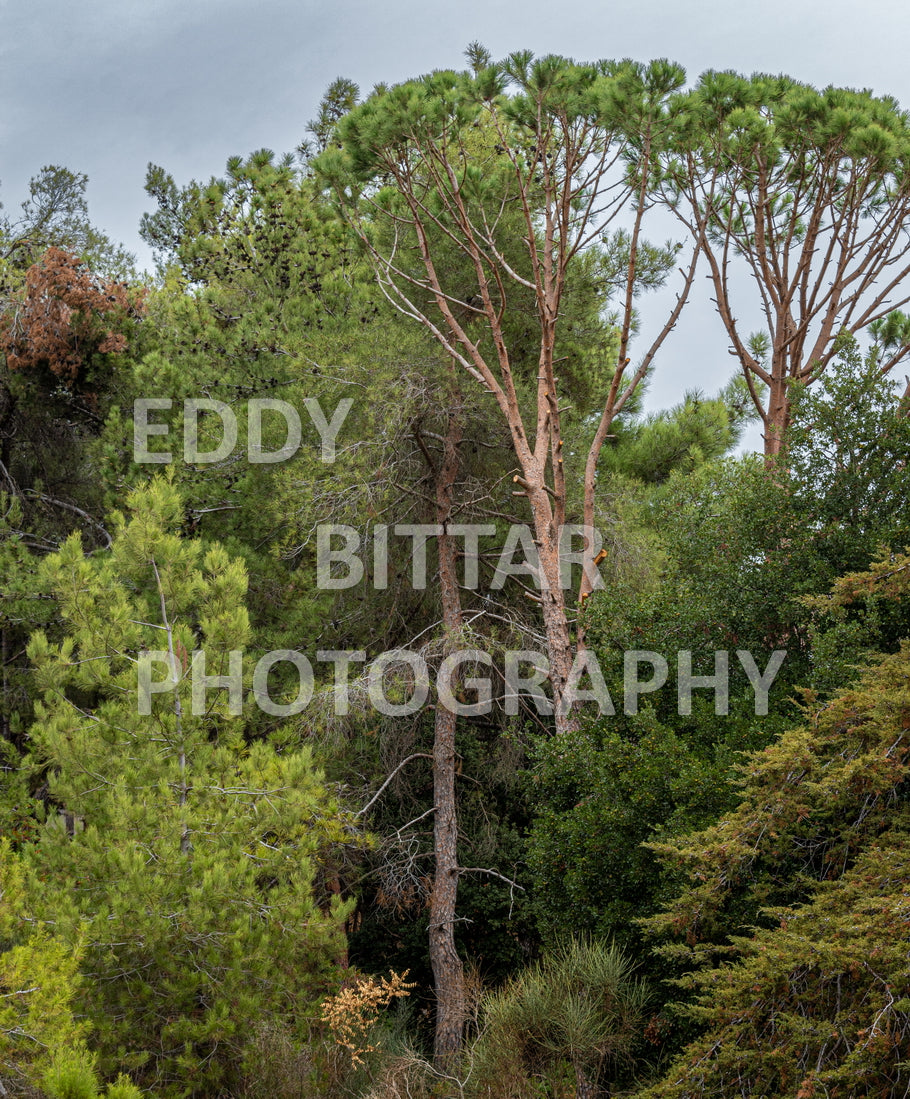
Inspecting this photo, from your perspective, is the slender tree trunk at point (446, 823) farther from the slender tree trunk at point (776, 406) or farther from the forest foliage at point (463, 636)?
the slender tree trunk at point (776, 406)

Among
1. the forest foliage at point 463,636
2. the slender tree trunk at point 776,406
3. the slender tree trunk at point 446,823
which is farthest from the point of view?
the slender tree trunk at point 776,406

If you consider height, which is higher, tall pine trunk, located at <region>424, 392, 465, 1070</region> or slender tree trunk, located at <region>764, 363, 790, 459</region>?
slender tree trunk, located at <region>764, 363, 790, 459</region>

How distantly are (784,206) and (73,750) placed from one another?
1138 centimetres

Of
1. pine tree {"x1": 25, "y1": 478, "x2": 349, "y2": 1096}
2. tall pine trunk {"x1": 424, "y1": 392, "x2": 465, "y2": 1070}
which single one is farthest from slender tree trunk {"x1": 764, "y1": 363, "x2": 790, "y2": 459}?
pine tree {"x1": 25, "y1": 478, "x2": 349, "y2": 1096}

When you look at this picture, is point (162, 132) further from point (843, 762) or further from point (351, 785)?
point (843, 762)

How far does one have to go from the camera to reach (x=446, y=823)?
11.5m

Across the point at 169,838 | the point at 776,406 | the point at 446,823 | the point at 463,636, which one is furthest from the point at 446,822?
the point at 776,406

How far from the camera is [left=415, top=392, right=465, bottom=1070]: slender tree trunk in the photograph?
10.9 m

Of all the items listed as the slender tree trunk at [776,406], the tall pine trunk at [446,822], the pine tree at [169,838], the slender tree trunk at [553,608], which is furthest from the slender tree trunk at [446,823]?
the slender tree trunk at [776,406]

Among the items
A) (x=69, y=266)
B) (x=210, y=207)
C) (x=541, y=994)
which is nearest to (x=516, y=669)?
(x=541, y=994)

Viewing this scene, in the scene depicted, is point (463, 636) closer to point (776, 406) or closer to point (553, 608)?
point (553, 608)

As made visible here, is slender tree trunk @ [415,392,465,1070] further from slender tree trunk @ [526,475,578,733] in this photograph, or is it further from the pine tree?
the pine tree

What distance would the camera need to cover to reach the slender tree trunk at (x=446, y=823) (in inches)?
430

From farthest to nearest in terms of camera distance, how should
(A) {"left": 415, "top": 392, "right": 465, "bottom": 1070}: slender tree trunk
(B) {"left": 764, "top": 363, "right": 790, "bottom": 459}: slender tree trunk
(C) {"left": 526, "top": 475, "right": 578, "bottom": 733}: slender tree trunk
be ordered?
(B) {"left": 764, "top": 363, "right": 790, "bottom": 459}: slender tree trunk → (A) {"left": 415, "top": 392, "right": 465, "bottom": 1070}: slender tree trunk → (C) {"left": 526, "top": 475, "right": 578, "bottom": 733}: slender tree trunk
